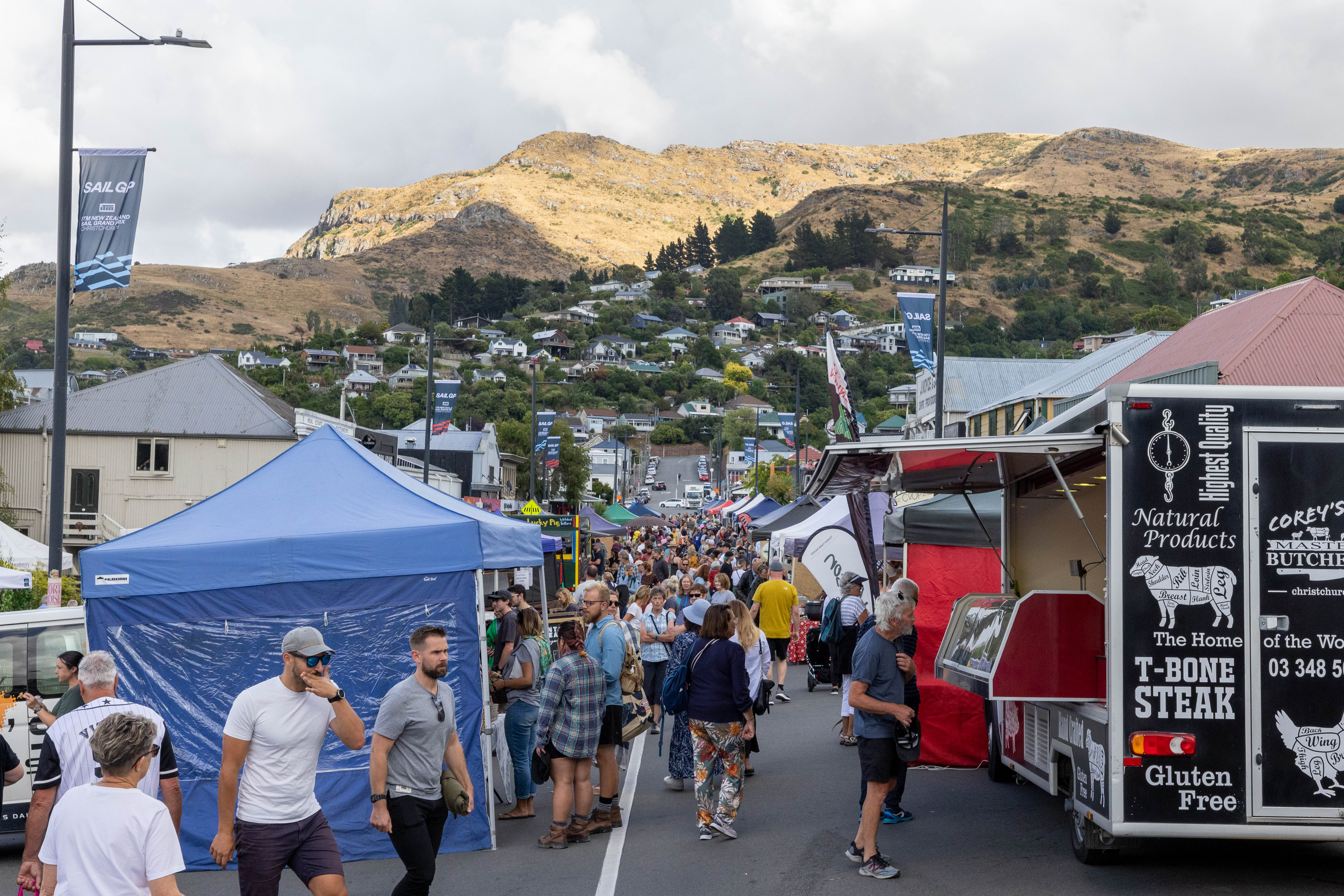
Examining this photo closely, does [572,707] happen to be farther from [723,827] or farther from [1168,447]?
[1168,447]

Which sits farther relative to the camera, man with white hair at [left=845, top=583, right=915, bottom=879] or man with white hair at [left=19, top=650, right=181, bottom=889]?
man with white hair at [left=845, top=583, right=915, bottom=879]

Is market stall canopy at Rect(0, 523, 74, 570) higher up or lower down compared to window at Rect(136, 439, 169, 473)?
lower down

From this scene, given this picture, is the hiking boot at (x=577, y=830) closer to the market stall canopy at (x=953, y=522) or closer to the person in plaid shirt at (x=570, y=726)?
the person in plaid shirt at (x=570, y=726)

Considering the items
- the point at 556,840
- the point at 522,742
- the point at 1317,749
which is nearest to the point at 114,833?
the point at 556,840

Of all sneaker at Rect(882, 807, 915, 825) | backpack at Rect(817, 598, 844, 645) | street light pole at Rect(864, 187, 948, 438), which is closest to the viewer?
sneaker at Rect(882, 807, 915, 825)

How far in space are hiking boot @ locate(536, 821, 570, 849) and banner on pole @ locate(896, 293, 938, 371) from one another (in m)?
12.3

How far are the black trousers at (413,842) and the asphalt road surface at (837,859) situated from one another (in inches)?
56.1

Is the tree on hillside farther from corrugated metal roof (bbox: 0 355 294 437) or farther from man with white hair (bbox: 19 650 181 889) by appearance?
man with white hair (bbox: 19 650 181 889)

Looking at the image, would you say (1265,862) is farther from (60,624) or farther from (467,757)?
(60,624)

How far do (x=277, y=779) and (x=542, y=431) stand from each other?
3170 cm

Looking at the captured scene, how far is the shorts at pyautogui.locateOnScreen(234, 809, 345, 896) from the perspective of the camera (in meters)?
5.09

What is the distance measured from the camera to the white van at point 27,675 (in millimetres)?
8336

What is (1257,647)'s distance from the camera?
6.04m

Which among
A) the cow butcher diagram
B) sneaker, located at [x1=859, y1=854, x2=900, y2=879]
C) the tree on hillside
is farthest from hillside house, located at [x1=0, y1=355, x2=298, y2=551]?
the tree on hillside
